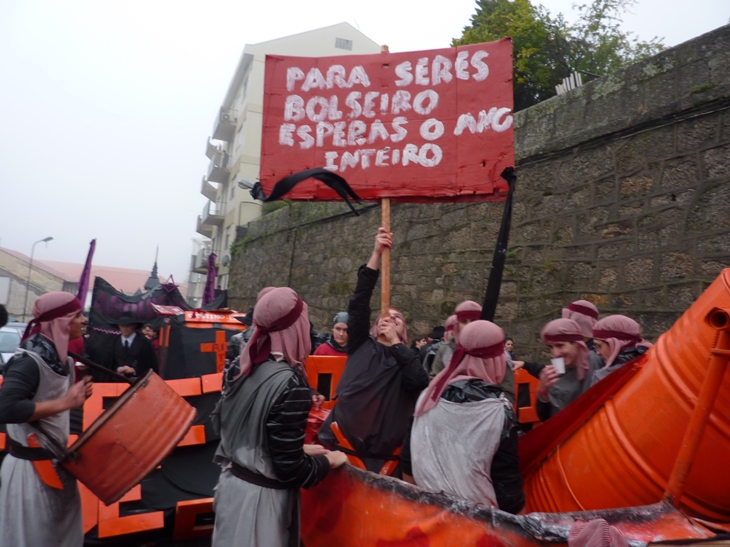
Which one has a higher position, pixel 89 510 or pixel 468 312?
pixel 468 312

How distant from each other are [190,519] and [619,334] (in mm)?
3184

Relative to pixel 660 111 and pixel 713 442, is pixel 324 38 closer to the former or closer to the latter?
pixel 660 111

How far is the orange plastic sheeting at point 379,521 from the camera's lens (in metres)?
1.71

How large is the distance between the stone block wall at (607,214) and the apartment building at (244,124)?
15.6 metres

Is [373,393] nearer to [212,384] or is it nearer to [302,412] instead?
[302,412]

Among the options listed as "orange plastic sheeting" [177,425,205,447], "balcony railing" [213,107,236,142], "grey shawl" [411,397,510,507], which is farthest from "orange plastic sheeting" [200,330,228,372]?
"balcony railing" [213,107,236,142]

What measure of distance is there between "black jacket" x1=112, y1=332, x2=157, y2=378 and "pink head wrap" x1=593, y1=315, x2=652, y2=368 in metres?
4.92

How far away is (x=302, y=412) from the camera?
2092 mm

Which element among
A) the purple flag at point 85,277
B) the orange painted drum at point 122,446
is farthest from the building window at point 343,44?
the orange painted drum at point 122,446

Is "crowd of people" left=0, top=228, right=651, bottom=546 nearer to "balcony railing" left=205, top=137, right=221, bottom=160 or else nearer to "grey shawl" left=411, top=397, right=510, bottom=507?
"grey shawl" left=411, top=397, right=510, bottom=507

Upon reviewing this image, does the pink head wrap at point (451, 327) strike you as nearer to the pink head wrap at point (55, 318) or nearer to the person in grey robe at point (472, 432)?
the person in grey robe at point (472, 432)

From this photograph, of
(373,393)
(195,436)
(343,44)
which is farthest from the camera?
(343,44)

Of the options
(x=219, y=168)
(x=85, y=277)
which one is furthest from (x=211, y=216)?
(x=85, y=277)

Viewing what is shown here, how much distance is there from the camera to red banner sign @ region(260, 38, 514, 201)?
3.46 metres
